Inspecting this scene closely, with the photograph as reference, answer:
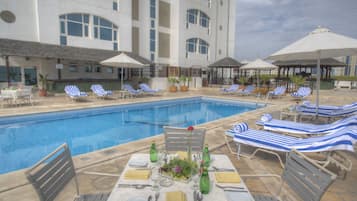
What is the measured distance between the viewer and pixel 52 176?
6.07 feet

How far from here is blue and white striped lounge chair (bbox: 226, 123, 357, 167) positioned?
9.91 ft

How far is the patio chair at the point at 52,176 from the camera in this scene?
1.62 meters

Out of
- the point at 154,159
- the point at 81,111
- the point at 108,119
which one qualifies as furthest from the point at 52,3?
the point at 154,159

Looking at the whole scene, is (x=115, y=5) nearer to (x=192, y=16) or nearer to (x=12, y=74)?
(x=12, y=74)

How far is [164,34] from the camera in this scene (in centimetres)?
2312

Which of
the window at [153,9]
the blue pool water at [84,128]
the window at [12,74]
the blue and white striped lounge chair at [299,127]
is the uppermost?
the window at [153,9]

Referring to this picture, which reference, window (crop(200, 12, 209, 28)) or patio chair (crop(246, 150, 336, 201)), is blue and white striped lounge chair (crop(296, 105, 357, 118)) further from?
window (crop(200, 12, 209, 28))

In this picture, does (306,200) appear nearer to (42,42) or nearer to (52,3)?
(42,42)

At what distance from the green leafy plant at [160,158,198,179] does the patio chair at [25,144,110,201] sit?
2.54 ft

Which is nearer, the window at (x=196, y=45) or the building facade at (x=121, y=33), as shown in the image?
the building facade at (x=121, y=33)

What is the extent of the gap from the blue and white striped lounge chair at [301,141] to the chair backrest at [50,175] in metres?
3.05

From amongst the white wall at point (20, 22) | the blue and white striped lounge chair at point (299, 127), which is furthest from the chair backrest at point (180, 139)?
the white wall at point (20, 22)

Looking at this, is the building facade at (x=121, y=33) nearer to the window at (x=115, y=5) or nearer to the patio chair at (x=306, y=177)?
the window at (x=115, y=5)

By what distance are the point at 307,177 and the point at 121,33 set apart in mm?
19059
